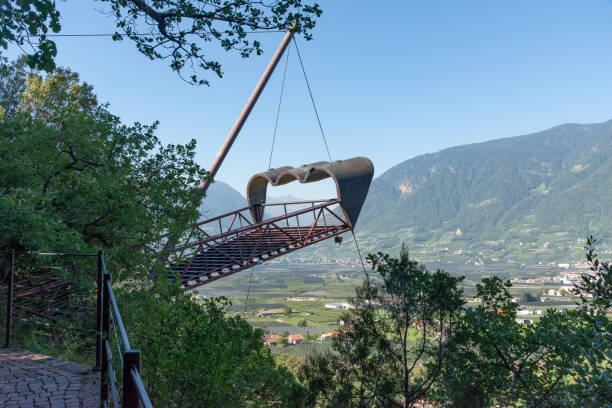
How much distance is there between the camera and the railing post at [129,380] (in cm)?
191

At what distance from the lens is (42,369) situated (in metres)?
5.09

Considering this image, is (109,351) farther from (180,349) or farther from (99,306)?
(180,349)

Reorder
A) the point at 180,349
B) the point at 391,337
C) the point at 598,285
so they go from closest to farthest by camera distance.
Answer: the point at 180,349
the point at 598,285
the point at 391,337

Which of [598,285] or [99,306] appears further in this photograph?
[598,285]

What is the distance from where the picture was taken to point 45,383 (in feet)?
14.9

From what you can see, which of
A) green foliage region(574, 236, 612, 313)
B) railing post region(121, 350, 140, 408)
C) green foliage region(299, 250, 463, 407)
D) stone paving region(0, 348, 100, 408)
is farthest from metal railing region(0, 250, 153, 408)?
green foliage region(299, 250, 463, 407)

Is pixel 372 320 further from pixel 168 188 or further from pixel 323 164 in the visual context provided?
pixel 168 188

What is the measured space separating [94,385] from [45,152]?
6.85 m

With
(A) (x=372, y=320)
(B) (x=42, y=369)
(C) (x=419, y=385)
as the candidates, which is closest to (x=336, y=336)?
(A) (x=372, y=320)

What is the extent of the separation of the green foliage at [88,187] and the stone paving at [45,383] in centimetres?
238

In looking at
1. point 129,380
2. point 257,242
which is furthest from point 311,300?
point 129,380

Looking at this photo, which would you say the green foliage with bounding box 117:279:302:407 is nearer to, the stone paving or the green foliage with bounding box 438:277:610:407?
the stone paving

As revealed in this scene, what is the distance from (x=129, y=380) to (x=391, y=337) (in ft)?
36.5

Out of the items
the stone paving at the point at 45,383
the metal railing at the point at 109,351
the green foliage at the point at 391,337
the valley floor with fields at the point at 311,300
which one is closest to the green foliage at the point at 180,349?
the metal railing at the point at 109,351
